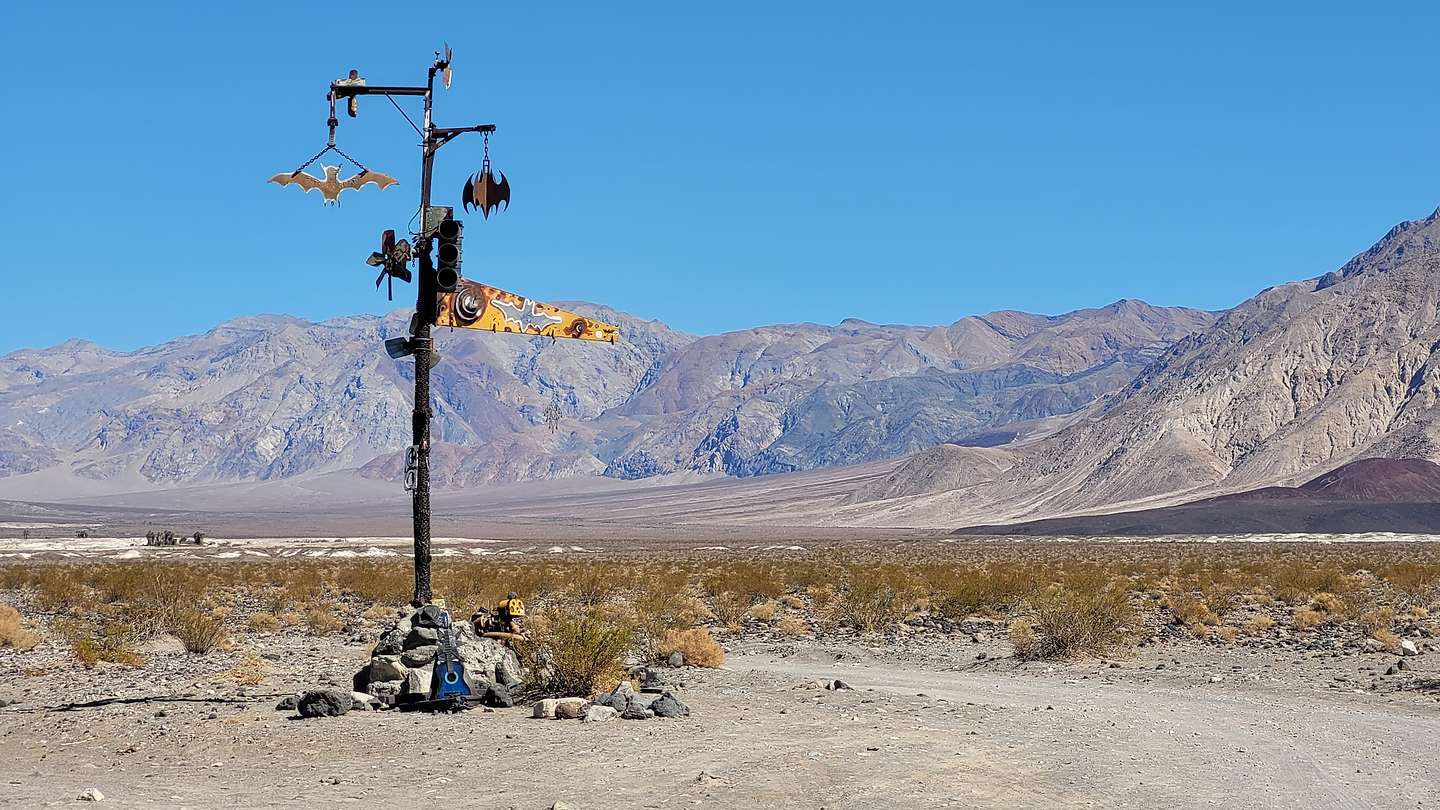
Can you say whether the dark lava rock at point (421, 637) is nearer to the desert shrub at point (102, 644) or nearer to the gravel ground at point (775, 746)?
the gravel ground at point (775, 746)

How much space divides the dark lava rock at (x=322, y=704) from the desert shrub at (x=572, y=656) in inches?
78.2

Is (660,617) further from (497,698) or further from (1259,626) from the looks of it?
(1259,626)

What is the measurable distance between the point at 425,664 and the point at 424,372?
301 centimetres

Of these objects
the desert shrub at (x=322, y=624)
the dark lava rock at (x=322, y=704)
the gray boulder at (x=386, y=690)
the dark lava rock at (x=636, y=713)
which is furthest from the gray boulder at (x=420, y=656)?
the desert shrub at (x=322, y=624)

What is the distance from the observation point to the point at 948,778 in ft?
37.7

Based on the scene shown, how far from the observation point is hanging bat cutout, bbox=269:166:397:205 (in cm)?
1584

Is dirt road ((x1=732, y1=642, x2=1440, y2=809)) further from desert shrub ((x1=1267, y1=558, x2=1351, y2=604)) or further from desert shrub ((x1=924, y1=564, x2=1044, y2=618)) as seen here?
desert shrub ((x1=1267, y1=558, x2=1351, y2=604))

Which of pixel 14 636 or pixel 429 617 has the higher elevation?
pixel 429 617

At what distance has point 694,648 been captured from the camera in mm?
20047

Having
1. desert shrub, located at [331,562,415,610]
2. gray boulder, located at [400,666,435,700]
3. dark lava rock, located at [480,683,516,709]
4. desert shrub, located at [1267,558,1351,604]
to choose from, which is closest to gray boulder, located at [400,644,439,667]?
gray boulder, located at [400,666,435,700]

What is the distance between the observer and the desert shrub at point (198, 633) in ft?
71.7

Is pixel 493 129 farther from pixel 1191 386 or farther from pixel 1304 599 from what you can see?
pixel 1191 386

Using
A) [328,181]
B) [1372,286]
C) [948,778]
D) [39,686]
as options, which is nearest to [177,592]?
[39,686]

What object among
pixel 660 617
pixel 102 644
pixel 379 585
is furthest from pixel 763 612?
pixel 102 644
